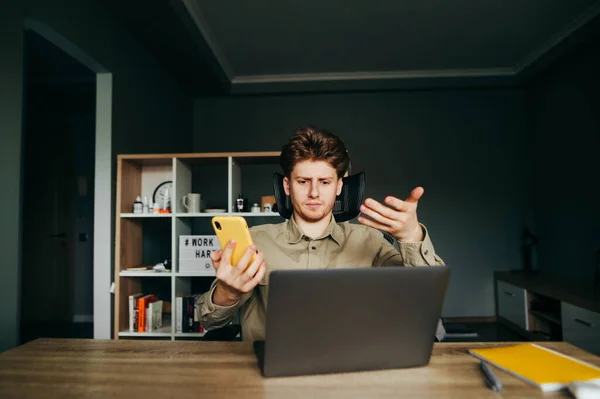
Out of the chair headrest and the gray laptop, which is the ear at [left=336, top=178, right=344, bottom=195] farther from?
the gray laptop

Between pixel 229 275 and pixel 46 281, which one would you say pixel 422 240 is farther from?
pixel 46 281

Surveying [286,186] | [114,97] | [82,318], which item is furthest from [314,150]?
[82,318]

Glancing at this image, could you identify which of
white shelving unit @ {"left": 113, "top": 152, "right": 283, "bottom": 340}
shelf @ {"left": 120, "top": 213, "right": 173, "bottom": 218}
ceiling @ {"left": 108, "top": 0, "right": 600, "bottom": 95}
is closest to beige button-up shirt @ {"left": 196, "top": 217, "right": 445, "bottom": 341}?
white shelving unit @ {"left": 113, "top": 152, "right": 283, "bottom": 340}

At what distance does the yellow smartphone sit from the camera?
0.99 meters

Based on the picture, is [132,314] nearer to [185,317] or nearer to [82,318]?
[185,317]

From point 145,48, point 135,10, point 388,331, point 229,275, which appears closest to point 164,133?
point 145,48

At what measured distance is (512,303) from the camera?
4.34 metres

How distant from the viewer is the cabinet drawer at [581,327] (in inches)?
113

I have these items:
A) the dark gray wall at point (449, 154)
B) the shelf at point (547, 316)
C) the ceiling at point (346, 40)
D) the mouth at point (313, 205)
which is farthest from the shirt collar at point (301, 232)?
the dark gray wall at point (449, 154)

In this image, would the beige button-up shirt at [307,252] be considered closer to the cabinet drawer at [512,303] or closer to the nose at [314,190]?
the nose at [314,190]

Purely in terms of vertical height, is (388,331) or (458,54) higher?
(458,54)

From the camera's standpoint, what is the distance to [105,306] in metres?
2.92

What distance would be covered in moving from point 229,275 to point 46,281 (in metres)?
4.92

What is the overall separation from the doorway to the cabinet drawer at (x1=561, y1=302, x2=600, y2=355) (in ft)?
15.8
